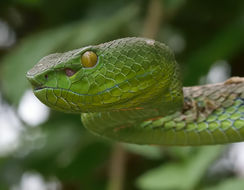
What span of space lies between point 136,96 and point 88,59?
0.59 feet

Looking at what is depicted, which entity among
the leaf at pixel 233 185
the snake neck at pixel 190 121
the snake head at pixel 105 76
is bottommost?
the leaf at pixel 233 185

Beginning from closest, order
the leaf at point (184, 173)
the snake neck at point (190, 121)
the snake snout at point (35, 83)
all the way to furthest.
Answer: the snake snout at point (35, 83), the snake neck at point (190, 121), the leaf at point (184, 173)

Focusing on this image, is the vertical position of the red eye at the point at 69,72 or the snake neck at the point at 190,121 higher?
the red eye at the point at 69,72

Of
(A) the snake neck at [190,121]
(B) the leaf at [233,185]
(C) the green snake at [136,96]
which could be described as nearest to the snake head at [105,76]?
(C) the green snake at [136,96]

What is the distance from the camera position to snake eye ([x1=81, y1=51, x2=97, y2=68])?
1.34 m

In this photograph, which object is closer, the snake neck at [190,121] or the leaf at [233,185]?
the snake neck at [190,121]

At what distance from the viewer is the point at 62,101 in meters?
1.31

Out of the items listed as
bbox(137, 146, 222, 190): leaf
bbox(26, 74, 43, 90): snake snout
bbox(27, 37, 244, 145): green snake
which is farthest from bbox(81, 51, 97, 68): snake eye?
bbox(137, 146, 222, 190): leaf

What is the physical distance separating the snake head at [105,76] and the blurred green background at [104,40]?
3.24 feet

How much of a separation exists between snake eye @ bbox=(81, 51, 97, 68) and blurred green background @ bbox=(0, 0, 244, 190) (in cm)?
108

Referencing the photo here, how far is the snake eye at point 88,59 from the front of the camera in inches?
52.7

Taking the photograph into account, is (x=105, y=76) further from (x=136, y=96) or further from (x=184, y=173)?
(x=184, y=173)

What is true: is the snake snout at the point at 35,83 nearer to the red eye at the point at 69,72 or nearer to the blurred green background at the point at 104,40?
the red eye at the point at 69,72

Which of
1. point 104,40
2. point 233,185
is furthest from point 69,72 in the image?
point 104,40
